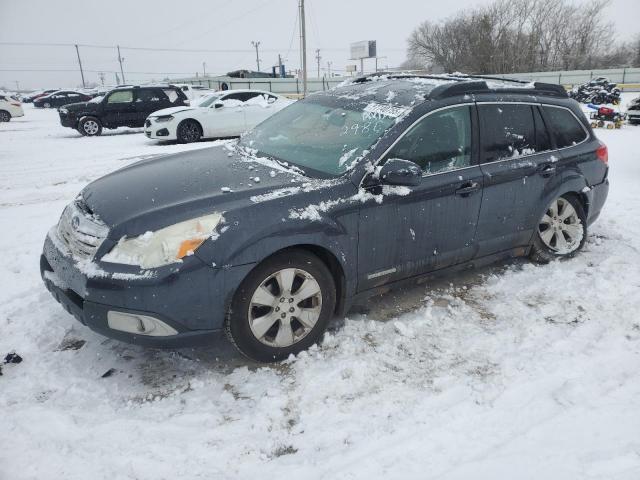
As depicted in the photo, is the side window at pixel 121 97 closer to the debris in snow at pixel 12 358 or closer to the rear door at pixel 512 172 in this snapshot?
the debris in snow at pixel 12 358

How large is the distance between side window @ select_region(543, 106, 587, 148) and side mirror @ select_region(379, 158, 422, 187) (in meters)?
1.95

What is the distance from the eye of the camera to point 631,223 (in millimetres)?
5785

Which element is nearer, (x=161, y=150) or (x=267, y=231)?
(x=267, y=231)

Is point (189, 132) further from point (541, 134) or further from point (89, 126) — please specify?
point (541, 134)

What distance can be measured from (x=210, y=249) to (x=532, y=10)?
72.5 meters

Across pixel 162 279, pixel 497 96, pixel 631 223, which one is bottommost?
pixel 631 223

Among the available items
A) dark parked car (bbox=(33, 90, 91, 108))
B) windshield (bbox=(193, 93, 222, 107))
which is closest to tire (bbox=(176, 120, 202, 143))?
windshield (bbox=(193, 93, 222, 107))

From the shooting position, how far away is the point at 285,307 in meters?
3.04

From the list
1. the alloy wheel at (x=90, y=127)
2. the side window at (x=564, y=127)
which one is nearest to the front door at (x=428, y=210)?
the side window at (x=564, y=127)

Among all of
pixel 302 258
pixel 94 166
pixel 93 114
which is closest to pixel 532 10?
pixel 93 114

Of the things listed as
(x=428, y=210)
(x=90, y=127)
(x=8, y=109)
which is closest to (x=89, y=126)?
(x=90, y=127)

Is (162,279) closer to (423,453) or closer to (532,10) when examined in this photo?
(423,453)

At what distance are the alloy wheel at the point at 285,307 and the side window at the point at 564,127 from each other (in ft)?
9.32

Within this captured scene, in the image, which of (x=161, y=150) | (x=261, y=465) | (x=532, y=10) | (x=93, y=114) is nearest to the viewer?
(x=261, y=465)
